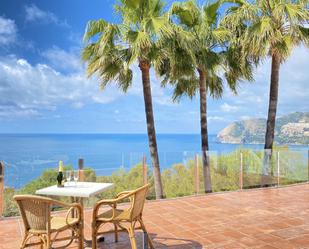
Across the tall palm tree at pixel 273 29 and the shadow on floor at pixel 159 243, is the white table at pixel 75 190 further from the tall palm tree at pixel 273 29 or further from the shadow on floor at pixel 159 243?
the tall palm tree at pixel 273 29

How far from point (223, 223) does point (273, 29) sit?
20.0 ft

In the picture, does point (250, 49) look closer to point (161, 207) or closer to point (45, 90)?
point (161, 207)

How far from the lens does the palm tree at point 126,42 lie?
27.6 ft

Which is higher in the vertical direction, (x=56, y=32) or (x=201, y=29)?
(x=56, y=32)

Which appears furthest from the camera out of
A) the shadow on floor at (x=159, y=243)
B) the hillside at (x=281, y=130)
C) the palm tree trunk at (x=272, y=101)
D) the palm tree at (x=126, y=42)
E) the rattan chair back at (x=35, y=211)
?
the hillside at (x=281, y=130)

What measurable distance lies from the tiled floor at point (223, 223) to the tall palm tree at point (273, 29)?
2.95m

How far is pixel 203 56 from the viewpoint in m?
9.96

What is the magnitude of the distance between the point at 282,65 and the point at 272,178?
3.47 meters

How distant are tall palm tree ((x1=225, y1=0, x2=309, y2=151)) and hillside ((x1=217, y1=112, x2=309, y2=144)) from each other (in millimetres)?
2055

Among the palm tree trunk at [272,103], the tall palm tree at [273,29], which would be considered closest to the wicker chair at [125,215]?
the tall palm tree at [273,29]

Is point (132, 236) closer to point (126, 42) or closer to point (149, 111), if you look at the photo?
point (126, 42)

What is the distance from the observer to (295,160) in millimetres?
9195

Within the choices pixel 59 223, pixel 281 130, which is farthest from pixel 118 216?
pixel 281 130

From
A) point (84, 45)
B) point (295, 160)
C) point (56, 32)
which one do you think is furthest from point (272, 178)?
point (56, 32)
